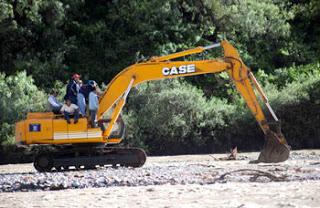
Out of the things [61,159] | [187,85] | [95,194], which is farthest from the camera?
[187,85]

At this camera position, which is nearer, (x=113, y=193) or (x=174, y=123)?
(x=113, y=193)

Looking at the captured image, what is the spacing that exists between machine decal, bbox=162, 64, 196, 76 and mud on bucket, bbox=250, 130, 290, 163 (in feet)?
9.75

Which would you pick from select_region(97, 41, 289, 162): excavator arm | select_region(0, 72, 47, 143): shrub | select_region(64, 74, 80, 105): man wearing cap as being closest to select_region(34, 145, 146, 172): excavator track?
select_region(97, 41, 289, 162): excavator arm

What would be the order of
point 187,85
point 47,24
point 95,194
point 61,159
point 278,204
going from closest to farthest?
1. point 278,204
2. point 95,194
3. point 61,159
4. point 187,85
5. point 47,24

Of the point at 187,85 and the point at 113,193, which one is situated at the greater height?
the point at 187,85

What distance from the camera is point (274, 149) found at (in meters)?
21.3

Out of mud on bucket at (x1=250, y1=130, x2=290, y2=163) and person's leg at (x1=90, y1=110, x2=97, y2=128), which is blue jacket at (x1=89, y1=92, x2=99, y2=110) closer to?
person's leg at (x1=90, y1=110, x2=97, y2=128)

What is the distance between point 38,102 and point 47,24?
7.48 meters

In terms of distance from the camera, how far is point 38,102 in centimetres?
3192

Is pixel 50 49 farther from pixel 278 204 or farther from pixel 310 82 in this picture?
pixel 278 204

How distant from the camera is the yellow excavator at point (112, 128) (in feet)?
70.5

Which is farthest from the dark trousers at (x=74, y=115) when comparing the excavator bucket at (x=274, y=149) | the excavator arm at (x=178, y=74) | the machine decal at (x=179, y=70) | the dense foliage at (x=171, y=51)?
the dense foliage at (x=171, y=51)

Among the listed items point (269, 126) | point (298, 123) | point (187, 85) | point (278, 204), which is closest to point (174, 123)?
point (187, 85)

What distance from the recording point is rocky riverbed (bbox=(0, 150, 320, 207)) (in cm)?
1253
